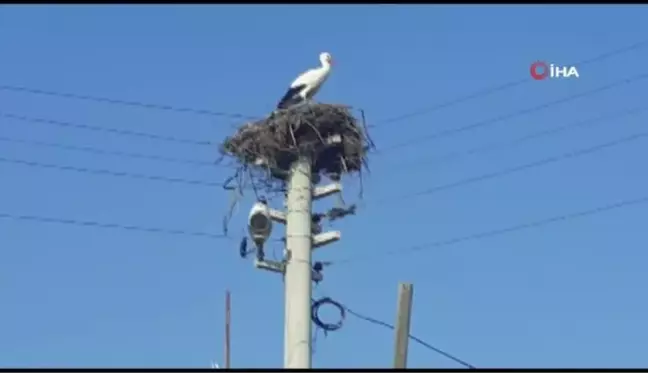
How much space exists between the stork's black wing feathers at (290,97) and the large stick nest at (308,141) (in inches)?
7.5

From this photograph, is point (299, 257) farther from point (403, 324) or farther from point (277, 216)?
point (403, 324)

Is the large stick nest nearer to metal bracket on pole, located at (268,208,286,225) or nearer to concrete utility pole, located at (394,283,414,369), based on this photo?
metal bracket on pole, located at (268,208,286,225)

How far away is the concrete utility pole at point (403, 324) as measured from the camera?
462 inches

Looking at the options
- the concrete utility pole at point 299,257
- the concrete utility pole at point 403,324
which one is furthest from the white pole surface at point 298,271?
the concrete utility pole at point 403,324

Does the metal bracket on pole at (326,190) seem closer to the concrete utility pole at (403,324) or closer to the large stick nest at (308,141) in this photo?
the large stick nest at (308,141)

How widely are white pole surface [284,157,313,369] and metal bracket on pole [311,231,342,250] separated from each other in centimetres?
13

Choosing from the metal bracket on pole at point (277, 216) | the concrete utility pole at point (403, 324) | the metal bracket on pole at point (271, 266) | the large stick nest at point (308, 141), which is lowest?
the concrete utility pole at point (403, 324)

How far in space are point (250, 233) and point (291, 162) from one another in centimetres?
97

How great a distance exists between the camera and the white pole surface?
13.2 meters

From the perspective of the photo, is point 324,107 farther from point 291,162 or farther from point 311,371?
point 311,371

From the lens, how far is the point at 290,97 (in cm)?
1503

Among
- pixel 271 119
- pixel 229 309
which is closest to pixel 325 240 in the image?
pixel 271 119

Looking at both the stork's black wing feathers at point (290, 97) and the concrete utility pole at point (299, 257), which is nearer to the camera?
the concrete utility pole at point (299, 257)

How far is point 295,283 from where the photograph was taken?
1344cm
